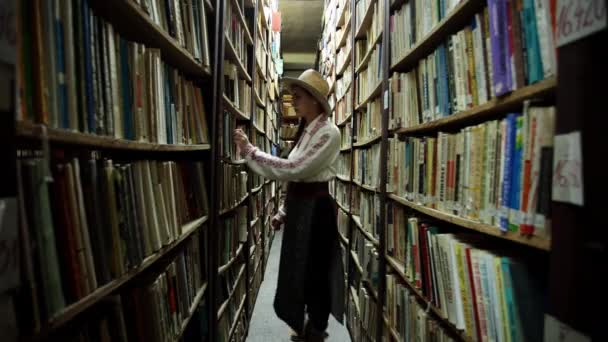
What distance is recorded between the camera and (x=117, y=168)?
714 mm

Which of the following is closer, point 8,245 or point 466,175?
point 8,245

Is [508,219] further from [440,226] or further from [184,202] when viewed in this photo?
[184,202]

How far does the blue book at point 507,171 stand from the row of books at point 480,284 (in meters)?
0.10

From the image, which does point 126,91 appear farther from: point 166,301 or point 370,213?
point 370,213

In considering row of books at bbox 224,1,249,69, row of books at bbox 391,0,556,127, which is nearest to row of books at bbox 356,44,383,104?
row of books at bbox 391,0,556,127

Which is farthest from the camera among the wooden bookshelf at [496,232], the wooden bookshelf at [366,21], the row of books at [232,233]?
the wooden bookshelf at [366,21]

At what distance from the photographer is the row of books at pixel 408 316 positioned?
1078 millimetres

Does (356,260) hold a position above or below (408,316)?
below

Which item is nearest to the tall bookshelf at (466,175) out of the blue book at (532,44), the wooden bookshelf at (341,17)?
the blue book at (532,44)

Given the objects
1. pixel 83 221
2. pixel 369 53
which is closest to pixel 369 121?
pixel 369 53

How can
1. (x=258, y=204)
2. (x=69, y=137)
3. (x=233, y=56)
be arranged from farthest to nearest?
(x=258, y=204) → (x=233, y=56) → (x=69, y=137)

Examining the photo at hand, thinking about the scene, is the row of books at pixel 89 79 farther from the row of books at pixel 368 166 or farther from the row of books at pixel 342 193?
the row of books at pixel 342 193

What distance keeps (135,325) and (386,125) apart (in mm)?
1310

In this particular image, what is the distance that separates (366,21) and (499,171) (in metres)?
1.82
